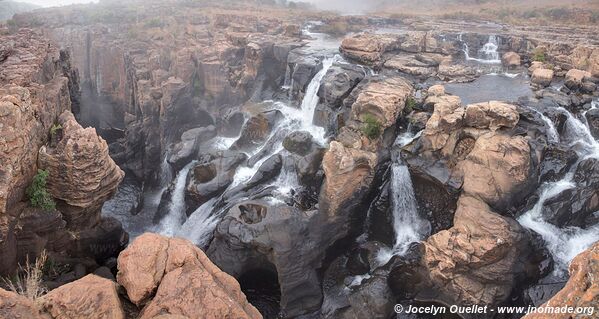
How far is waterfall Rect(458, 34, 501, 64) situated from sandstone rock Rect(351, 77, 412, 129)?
465 inches

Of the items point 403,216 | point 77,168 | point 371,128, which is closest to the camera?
point 77,168

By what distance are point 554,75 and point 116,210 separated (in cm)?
2664

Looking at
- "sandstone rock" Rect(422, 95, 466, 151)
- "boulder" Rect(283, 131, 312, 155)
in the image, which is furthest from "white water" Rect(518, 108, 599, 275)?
"boulder" Rect(283, 131, 312, 155)

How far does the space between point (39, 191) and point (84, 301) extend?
722 centimetres

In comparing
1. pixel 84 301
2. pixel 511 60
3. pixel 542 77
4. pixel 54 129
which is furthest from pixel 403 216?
pixel 511 60

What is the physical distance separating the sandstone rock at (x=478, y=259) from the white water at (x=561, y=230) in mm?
1371

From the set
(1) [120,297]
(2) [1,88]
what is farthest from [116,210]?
(1) [120,297]

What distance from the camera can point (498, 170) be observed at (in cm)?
1622

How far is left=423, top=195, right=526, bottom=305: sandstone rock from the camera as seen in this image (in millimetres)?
15055

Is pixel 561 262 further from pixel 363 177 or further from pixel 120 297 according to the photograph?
pixel 120 297

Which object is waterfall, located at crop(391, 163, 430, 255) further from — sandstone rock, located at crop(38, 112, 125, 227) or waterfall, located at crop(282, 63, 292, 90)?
sandstone rock, located at crop(38, 112, 125, 227)

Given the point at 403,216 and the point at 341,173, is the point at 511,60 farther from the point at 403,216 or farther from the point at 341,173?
the point at 341,173

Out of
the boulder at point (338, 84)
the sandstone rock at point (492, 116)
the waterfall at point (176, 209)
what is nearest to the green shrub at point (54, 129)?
the waterfall at point (176, 209)

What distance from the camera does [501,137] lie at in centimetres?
1691
